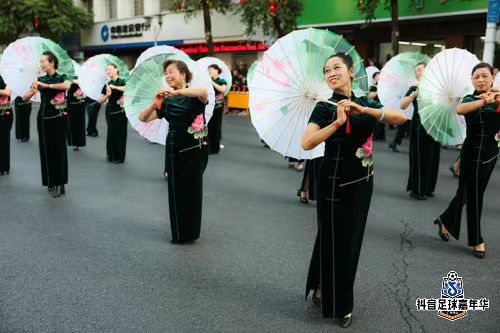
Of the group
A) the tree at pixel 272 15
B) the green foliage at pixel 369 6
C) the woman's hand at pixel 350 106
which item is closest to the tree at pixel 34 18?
the tree at pixel 272 15

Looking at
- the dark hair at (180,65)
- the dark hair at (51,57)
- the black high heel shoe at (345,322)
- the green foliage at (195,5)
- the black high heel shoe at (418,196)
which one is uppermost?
the green foliage at (195,5)

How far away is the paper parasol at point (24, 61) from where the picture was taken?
804 cm

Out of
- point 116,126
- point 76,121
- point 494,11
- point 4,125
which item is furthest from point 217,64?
point 494,11

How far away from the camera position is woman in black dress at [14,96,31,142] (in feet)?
44.7

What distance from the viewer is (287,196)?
27.2 ft

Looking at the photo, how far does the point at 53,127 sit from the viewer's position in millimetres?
7969

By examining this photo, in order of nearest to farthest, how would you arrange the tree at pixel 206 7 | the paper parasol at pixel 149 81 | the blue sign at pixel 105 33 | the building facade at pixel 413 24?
the paper parasol at pixel 149 81 → the building facade at pixel 413 24 → the tree at pixel 206 7 → the blue sign at pixel 105 33

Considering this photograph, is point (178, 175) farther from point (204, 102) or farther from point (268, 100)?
point (268, 100)

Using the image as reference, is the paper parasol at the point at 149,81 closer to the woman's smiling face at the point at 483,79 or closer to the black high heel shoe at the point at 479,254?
the woman's smiling face at the point at 483,79

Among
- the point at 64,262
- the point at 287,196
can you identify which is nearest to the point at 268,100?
the point at 64,262

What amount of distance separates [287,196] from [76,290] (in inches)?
168

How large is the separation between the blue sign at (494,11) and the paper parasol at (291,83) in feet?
31.8

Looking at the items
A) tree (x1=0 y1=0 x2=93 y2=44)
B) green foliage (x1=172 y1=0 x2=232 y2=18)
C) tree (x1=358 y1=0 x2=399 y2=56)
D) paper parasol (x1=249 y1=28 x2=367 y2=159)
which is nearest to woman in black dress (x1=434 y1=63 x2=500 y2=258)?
paper parasol (x1=249 y1=28 x2=367 y2=159)

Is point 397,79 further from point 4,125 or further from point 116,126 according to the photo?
point 4,125
